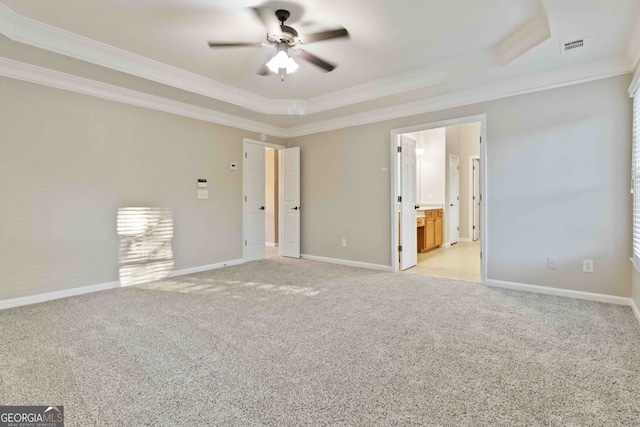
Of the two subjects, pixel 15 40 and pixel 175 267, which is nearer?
pixel 15 40

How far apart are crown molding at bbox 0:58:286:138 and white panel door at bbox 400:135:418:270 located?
2.65m

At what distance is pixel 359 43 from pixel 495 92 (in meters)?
1.89

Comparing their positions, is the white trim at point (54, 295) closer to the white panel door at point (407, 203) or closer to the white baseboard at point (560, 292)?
the white panel door at point (407, 203)

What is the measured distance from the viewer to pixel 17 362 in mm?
2133

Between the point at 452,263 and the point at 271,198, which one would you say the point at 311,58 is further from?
the point at 271,198

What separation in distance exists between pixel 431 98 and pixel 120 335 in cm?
445

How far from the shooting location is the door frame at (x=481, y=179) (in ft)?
13.4

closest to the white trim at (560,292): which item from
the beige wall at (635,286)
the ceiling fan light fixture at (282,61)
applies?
the beige wall at (635,286)

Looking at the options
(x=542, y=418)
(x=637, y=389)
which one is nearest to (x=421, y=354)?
(x=542, y=418)

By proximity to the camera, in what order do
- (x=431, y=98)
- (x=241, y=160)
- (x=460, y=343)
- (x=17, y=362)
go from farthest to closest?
(x=241, y=160), (x=431, y=98), (x=460, y=343), (x=17, y=362)

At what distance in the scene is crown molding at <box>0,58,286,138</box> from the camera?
131 inches

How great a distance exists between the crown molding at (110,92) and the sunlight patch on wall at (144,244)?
1.42 metres

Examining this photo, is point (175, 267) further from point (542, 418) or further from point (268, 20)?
point (542, 418)

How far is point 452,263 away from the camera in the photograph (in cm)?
564
